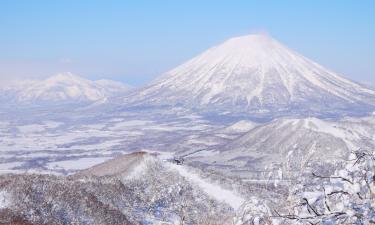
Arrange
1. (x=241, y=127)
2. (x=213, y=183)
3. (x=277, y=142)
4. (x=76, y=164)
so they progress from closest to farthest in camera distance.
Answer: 1. (x=213, y=183)
2. (x=277, y=142)
3. (x=76, y=164)
4. (x=241, y=127)

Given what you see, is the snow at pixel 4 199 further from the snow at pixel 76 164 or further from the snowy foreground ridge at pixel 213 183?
the snow at pixel 76 164

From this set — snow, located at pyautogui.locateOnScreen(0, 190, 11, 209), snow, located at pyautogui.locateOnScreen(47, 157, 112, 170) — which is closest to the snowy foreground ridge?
snow, located at pyautogui.locateOnScreen(0, 190, 11, 209)

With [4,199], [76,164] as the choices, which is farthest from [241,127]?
[4,199]

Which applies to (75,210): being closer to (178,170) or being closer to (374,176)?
(178,170)

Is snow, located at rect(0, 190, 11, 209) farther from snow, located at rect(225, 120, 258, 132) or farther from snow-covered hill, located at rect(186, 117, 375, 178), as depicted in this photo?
snow, located at rect(225, 120, 258, 132)

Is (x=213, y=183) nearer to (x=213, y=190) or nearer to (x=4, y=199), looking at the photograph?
(x=213, y=190)

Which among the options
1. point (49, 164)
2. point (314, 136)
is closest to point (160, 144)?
point (49, 164)

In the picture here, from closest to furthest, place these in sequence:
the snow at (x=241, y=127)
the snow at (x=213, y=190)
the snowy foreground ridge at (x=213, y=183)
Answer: the snowy foreground ridge at (x=213, y=183), the snow at (x=213, y=190), the snow at (x=241, y=127)

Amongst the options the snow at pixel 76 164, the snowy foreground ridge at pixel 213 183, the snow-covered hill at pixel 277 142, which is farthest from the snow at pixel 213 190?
the snow at pixel 76 164
